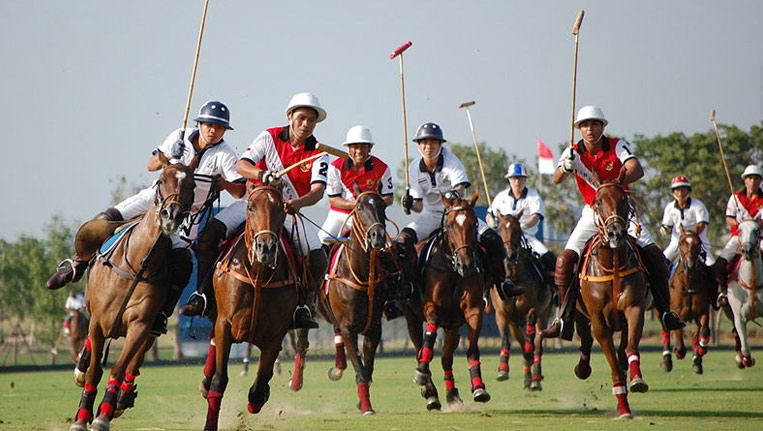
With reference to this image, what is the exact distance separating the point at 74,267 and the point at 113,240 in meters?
0.78

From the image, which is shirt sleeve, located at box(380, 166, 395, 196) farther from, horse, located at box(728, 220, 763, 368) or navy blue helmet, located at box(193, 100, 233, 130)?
horse, located at box(728, 220, 763, 368)

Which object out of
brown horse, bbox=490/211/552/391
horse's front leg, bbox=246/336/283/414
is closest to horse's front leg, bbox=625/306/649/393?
horse's front leg, bbox=246/336/283/414

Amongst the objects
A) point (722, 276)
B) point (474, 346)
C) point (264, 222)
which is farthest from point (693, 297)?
point (264, 222)

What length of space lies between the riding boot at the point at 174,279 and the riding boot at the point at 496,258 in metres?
4.92

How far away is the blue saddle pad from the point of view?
9.88 m

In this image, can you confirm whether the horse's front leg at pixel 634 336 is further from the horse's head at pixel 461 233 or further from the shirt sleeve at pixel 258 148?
the shirt sleeve at pixel 258 148

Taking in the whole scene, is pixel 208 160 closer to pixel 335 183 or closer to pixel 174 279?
pixel 174 279

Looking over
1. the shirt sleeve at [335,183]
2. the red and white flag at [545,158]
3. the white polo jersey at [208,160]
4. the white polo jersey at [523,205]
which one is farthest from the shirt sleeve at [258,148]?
the red and white flag at [545,158]

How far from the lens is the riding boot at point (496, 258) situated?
13.8m

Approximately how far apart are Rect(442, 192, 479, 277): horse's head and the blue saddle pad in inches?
166

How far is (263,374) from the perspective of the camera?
32.6 ft

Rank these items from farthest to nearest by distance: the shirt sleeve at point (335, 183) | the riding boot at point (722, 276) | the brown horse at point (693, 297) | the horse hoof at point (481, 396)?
the brown horse at point (693, 297) < the riding boot at point (722, 276) < the shirt sleeve at point (335, 183) < the horse hoof at point (481, 396)

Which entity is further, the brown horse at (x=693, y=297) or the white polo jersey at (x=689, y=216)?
the white polo jersey at (x=689, y=216)

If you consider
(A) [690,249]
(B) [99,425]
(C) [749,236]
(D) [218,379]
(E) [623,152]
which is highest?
(E) [623,152]
